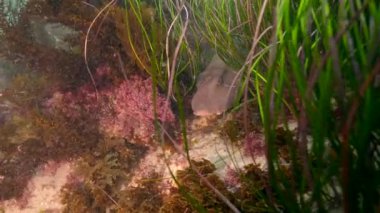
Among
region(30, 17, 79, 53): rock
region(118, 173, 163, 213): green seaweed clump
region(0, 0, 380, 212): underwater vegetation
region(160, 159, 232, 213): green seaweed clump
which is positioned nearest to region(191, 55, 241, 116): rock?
region(0, 0, 380, 212): underwater vegetation

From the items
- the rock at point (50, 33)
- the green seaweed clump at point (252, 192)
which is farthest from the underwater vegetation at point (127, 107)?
the rock at point (50, 33)

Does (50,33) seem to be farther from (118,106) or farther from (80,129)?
(118,106)

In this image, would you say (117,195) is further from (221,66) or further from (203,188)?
(221,66)

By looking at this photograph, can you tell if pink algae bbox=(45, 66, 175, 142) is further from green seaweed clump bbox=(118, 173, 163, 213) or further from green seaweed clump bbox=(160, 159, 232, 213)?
green seaweed clump bbox=(160, 159, 232, 213)

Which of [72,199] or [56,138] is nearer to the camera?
[72,199]

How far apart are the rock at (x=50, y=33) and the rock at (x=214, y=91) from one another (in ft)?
7.45

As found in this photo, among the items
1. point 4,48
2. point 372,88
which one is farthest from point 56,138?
point 372,88

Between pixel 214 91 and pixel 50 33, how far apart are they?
317 centimetres

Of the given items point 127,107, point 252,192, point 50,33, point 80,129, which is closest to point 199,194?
point 252,192

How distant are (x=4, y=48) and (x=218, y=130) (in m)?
3.58

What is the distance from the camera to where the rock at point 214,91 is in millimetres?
3873

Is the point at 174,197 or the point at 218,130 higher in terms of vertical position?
the point at 218,130

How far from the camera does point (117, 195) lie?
3748 mm

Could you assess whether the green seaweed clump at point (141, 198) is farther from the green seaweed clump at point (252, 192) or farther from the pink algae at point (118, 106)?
the green seaweed clump at point (252, 192)
